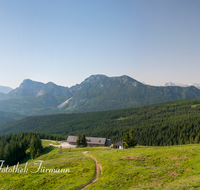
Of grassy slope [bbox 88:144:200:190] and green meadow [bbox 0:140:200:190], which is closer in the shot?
grassy slope [bbox 88:144:200:190]

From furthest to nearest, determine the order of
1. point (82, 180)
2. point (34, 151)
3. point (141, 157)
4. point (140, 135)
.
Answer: point (140, 135) → point (34, 151) → point (141, 157) → point (82, 180)

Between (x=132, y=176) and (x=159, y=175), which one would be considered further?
(x=132, y=176)

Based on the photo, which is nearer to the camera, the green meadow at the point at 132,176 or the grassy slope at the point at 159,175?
the grassy slope at the point at 159,175

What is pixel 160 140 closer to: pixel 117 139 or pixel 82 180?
pixel 117 139

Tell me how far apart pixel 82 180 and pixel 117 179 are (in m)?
8.13

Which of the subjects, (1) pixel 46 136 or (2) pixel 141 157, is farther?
(1) pixel 46 136

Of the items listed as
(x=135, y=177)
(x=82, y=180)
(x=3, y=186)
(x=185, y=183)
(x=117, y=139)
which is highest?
(x=185, y=183)

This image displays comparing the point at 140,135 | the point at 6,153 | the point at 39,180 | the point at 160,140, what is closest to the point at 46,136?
the point at 6,153

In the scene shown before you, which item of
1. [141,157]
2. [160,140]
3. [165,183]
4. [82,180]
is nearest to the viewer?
[165,183]

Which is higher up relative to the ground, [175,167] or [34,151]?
[175,167]

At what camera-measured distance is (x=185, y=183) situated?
20.8 meters

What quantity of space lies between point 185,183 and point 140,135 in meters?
139

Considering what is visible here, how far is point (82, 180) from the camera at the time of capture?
102 feet

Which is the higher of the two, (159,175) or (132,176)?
(159,175)
